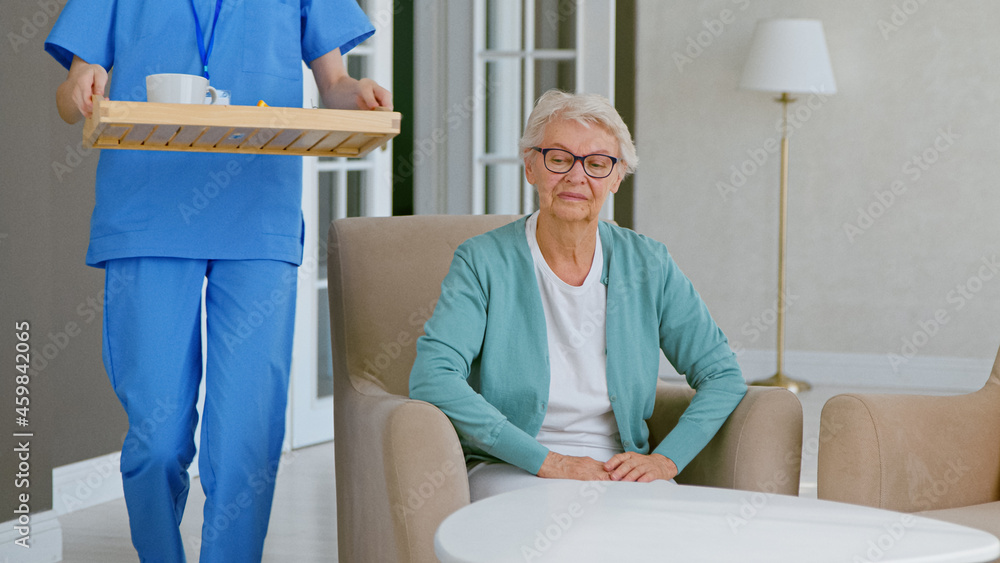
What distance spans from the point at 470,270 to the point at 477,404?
26cm

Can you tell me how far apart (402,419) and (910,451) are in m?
0.86

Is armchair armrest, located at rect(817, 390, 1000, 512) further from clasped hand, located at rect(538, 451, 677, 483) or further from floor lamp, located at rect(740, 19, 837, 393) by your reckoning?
floor lamp, located at rect(740, 19, 837, 393)

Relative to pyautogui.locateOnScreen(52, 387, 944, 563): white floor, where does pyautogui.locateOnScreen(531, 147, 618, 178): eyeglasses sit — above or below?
above

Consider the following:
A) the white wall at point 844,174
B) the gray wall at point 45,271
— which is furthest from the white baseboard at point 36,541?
the white wall at point 844,174

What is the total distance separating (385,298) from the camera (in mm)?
1969

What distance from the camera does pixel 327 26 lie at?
6.49ft

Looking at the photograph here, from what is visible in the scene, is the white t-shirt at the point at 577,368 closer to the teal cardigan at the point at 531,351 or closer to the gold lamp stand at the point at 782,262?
the teal cardigan at the point at 531,351

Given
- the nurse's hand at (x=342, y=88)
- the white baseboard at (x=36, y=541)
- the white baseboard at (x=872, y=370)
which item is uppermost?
the nurse's hand at (x=342, y=88)

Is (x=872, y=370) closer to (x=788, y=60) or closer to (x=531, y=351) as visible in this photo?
(x=788, y=60)

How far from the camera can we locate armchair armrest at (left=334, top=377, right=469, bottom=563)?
1473 millimetres

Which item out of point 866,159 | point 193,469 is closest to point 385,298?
point 193,469

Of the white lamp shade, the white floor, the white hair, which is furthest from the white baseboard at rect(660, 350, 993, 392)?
the white hair

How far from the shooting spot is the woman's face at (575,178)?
1.77 meters

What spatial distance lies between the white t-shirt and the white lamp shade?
3.25 meters
